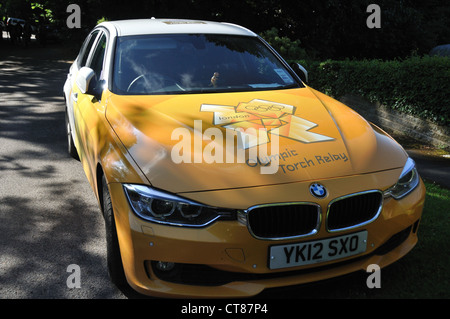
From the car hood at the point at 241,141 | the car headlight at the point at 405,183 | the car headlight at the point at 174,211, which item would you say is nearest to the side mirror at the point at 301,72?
the car hood at the point at 241,141

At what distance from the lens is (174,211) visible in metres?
2.53

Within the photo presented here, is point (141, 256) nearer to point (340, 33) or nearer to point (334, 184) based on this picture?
point (334, 184)

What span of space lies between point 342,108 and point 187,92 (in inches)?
46.5

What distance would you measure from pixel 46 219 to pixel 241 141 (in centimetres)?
216

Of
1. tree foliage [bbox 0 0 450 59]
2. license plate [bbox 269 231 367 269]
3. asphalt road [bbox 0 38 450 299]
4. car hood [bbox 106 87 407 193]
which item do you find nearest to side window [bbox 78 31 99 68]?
asphalt road [bbox 0 38 450 299]

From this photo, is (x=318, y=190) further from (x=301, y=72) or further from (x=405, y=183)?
(x=301, y=72)

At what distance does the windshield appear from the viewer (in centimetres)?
378

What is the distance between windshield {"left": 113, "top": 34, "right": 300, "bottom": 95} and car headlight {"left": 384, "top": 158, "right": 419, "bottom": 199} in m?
1.36

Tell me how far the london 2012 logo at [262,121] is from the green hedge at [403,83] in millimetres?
4089

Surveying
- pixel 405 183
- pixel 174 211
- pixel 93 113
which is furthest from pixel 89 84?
pixel 405 183

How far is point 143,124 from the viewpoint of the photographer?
3061 millimetres

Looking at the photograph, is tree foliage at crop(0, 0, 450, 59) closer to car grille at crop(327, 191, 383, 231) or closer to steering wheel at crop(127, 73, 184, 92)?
steering wheel at crop(127, 73, 184, 92)

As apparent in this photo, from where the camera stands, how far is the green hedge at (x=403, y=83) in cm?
668
